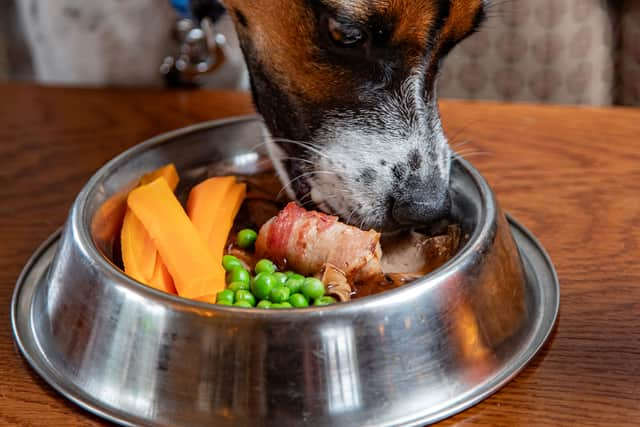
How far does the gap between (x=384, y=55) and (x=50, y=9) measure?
4.62 ft

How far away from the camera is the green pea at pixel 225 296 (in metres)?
1.31

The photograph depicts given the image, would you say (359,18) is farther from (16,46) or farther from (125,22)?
(16,46)

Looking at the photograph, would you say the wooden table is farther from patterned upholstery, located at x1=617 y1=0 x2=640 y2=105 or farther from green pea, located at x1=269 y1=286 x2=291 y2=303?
patterned upholstery, located at x1=617 y1=0 x2=640 y2=105

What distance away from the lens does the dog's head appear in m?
1.50

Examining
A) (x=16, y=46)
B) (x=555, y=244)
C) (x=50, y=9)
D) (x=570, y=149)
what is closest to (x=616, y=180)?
(x=570, y=149)

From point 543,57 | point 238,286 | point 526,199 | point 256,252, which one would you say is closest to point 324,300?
point 238,286

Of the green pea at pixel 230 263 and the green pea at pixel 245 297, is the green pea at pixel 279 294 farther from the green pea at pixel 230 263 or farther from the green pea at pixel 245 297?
the green pea at pixel 230 263

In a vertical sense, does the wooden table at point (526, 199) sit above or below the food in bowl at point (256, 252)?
below

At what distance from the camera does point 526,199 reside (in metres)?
1.87

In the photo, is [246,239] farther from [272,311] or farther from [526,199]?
[526,199]

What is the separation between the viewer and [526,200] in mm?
1862

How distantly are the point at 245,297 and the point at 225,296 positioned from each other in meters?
0.03

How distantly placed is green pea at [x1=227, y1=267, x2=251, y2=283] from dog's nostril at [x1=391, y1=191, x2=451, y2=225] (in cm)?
32

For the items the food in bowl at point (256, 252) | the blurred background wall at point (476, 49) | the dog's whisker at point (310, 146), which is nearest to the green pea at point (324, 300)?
the food in bowl at point (256, 252)
